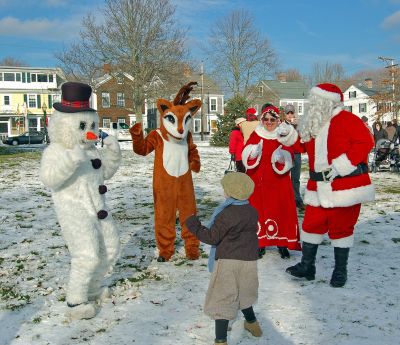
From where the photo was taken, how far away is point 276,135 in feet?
17.5

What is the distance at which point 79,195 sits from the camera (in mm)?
3811

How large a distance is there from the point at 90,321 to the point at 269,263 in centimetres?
231

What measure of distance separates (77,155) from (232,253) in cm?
150

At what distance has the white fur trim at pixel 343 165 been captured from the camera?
4262 mm

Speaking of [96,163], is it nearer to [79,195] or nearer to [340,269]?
[79,195]

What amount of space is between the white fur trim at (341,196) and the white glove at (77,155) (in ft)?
7.58

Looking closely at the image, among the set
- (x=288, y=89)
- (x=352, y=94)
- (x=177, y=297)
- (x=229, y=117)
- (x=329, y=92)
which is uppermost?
(x=288, y=89)

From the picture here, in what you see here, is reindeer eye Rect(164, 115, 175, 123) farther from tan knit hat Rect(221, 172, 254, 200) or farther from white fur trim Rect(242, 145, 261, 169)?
tan knit hat Rect(221, 172, 254, 200)

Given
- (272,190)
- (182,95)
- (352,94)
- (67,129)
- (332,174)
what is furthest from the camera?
(352,94)

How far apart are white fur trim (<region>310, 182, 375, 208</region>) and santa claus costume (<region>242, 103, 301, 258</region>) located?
0.87 m

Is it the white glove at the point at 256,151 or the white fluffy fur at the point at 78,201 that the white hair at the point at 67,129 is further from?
the white glove at the point at 256,151

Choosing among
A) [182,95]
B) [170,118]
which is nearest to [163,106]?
[170,118]

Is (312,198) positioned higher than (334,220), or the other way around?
(312,198)

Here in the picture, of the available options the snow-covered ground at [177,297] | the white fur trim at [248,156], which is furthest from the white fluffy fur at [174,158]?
the snow-covered ground at [177,297]
